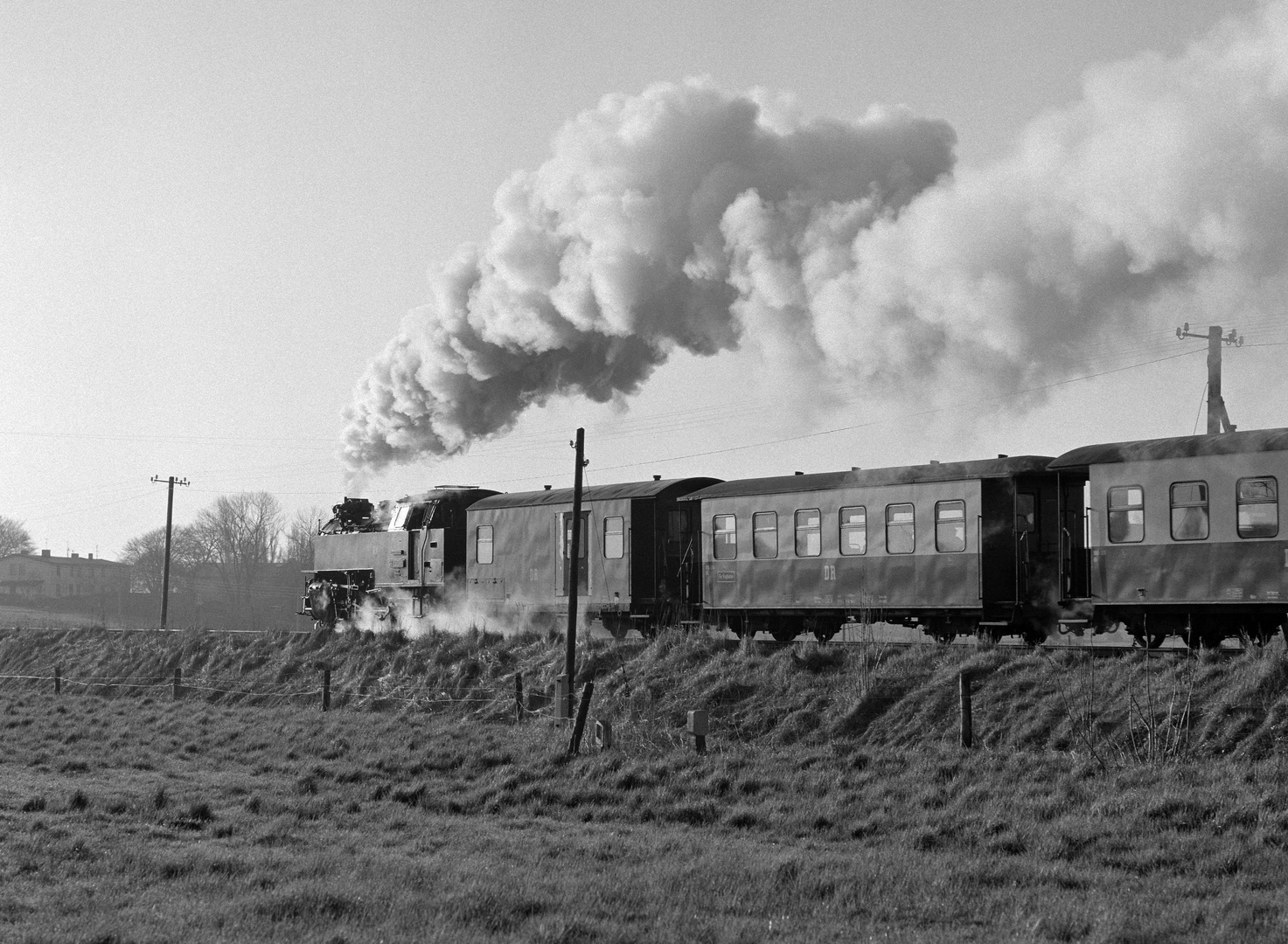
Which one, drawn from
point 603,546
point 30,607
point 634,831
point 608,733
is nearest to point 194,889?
point 634,831

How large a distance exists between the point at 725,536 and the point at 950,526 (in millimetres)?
5195

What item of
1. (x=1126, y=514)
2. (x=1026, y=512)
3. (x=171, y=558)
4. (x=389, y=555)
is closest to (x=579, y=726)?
(x=1026, y=512)

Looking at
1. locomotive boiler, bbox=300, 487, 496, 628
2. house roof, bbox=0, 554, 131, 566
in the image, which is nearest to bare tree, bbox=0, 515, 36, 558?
house roof, bbox=0, 554, 131, 566

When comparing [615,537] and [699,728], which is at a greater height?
[615,537]

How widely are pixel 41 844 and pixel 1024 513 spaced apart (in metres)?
15.1

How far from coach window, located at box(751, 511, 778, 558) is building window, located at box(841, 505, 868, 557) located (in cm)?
160

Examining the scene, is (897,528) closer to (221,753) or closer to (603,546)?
(603,546)

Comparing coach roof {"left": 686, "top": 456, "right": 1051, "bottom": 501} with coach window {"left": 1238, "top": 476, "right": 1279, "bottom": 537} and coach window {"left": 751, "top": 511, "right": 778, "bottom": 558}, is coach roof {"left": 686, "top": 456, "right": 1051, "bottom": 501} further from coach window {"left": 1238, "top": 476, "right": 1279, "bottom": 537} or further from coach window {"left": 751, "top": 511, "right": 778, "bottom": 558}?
coach window {"left": 1238, "top": 476, "right": 1279, "bottom": 537}

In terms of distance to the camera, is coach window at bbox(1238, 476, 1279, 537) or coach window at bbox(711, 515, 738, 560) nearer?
coach window at bbox(1238, 476, 1279, 537)

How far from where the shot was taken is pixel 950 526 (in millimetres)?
21875

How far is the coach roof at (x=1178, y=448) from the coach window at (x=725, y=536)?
258 inches

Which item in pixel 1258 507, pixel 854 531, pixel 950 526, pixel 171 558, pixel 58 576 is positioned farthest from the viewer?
pixel 58 576

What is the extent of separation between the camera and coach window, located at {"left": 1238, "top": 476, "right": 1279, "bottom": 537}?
18072mm

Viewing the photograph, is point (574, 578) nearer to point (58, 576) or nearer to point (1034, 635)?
point (1034, 635)
